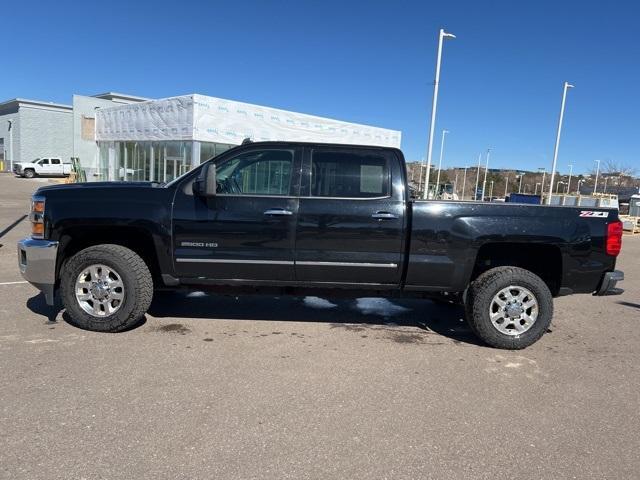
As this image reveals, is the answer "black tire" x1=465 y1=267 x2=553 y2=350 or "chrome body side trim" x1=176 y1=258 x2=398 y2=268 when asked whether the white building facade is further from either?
"black tire" x1=465 y1=267 x2=553 y2=350

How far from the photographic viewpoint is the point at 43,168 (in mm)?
42719

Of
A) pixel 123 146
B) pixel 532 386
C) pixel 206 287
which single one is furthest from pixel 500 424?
pixel 123 146

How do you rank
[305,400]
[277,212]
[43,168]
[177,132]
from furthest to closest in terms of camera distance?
[43,168]
[177,132]
[277,212]
[305,400]

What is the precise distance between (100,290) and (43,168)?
4390 centimetres

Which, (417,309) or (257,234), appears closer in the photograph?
(257,234)

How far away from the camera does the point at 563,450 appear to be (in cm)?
316

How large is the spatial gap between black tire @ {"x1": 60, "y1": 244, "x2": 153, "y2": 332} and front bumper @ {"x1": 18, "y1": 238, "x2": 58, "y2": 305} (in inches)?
4.6

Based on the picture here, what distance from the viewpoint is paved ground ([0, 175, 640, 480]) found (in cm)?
290

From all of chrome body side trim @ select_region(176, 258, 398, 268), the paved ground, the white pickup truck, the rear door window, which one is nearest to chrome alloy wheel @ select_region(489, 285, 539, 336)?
the paved ground

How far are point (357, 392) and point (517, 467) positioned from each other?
49.7 inches

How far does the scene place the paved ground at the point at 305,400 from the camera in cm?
290

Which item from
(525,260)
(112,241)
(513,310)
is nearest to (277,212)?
(112,241)

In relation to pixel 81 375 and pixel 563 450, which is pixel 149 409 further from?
pixel 563 450

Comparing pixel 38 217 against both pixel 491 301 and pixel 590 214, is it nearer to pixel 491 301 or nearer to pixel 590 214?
pixel 491 301
